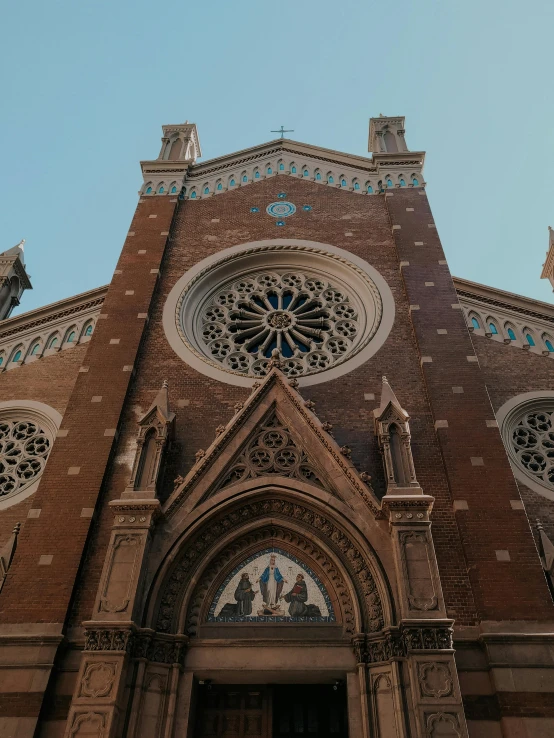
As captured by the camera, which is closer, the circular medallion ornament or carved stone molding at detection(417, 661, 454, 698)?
carved stone molding at detection(417, 661, 454, 698)

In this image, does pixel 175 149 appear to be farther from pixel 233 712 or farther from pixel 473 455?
pixel 233 712

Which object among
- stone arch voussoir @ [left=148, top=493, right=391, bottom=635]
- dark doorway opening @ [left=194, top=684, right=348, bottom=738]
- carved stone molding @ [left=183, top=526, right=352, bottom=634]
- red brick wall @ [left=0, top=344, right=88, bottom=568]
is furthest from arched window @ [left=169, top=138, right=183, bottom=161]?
dark doorway opening @ [left=194, top=684, right=348, bottom=738]

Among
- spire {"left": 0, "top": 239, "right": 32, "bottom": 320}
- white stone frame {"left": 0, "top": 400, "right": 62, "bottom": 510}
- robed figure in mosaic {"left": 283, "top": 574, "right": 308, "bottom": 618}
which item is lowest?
robed figure in mosaic {"left": 283, "top": 574, "right": 308, "bottom": 618}

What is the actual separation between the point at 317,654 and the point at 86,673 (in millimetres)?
3555

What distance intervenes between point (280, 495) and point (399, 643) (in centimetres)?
326

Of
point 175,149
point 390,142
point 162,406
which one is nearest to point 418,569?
point 162,406

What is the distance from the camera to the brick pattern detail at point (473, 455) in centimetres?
1029

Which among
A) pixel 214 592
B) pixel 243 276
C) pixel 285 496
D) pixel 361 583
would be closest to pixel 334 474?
pixel 285 496

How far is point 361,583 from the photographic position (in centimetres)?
1034

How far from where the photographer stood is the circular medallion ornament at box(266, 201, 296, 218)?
18.9 m

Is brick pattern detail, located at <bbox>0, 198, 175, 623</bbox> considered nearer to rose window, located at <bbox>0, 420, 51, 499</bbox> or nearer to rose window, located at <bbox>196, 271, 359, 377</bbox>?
rose window, located at <bbox>0, 420, 51, 499</bbox>

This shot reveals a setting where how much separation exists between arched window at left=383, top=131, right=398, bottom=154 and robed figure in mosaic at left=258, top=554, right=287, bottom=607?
15.6m

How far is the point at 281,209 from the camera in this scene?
62.8 ft

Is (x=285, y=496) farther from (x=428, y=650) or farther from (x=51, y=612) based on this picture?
(x=51, y=612)
